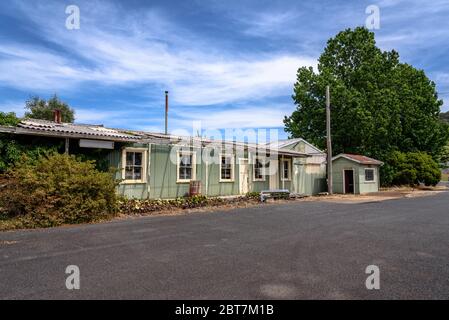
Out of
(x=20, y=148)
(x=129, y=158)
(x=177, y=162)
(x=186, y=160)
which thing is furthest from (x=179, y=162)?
(x=20, y=148)

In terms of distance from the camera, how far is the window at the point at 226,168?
18.8 meters

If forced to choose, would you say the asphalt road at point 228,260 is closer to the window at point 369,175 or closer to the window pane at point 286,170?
the window pane at point 286,170

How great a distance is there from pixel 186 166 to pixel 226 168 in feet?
9.79

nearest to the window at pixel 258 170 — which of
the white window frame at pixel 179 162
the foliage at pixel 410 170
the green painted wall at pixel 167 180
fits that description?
the green painted wall at pixel 167 180

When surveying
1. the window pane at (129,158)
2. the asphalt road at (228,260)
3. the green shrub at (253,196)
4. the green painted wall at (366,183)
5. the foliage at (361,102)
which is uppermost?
the foliage at (361,102)

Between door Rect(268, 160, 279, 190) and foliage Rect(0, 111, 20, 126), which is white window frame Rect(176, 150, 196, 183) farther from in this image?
foliage Rect(0, 111, 20, 126)

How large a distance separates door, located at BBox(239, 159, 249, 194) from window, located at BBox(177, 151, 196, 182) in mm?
3719

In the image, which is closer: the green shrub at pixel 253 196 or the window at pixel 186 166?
the window at pixel 186 166

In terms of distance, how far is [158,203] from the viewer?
13.5 metres

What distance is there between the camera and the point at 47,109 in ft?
132

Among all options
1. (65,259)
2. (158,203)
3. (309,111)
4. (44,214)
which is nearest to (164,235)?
(65,259)

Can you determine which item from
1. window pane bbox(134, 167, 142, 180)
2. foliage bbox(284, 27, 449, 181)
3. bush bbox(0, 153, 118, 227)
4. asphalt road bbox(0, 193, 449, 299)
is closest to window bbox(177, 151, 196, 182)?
window pane bbox(134, 167, 142, 180)

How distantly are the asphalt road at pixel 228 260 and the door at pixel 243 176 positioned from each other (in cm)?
999

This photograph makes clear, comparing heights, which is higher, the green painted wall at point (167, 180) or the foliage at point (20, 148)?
the foliage at point (20, 148)
